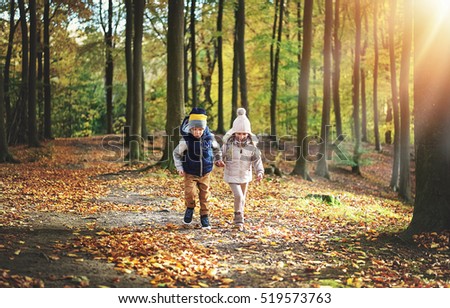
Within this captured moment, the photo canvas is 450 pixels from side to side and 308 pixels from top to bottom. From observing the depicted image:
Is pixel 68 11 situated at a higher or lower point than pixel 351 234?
higher

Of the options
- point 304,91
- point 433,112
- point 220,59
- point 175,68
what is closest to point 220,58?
point 220,59

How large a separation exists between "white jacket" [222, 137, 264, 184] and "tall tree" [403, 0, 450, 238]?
2655 mm

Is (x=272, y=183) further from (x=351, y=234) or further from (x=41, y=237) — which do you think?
(x=41, y=237)

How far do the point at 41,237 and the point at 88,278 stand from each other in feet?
7.41

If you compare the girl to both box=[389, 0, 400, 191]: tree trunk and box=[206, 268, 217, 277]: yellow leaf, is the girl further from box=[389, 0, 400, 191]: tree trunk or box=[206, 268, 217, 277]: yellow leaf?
box=[389, 0, 400, 191]: tree trunk

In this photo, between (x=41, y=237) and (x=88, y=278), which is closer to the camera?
(x=88, y=278)

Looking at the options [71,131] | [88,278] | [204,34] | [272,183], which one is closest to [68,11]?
[204,34]

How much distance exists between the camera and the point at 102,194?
12359 millimetres

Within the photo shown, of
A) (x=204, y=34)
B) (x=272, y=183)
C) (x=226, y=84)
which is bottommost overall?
(x=272, y=183)

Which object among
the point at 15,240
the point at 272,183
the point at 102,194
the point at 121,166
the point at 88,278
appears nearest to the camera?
the point at 88,278

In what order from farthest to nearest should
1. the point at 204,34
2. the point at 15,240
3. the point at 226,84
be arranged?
the point at 226,84 → the point at 204,34 → the point at 15,240

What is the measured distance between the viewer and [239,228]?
28.5 ft

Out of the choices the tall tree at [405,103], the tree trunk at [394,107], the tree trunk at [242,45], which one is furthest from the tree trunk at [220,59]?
the tall tree at [405,103]

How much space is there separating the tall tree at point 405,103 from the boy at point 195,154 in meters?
12.5
